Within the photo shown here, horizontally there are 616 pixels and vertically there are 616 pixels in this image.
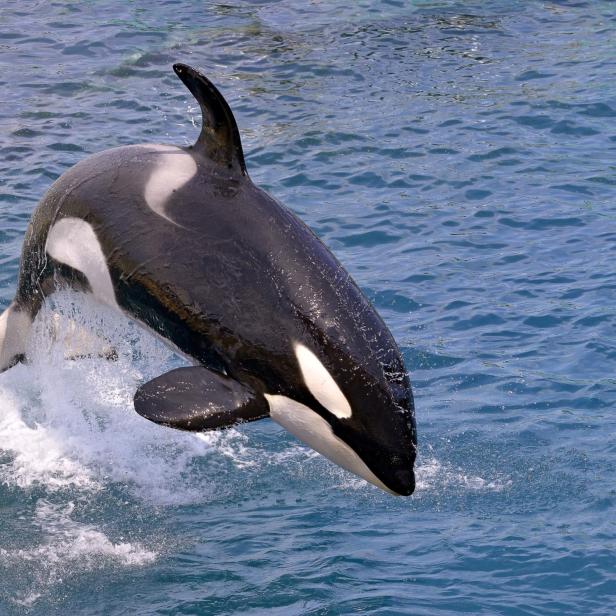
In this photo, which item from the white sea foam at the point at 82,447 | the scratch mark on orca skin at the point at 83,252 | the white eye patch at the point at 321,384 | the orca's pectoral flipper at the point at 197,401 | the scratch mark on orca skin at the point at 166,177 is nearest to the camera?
the orca's pectoral flipper at the point at 197,401

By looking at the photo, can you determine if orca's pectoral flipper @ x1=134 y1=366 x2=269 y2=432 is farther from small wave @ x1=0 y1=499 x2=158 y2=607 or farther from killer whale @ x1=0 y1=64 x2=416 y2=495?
small wave @ x1=0 y1=499 x2=158 y2=607

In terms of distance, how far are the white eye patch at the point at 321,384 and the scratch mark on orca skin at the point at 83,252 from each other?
156 cm

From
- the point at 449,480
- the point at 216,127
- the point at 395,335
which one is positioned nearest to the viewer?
the point at 216,127

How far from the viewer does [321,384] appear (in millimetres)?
7090

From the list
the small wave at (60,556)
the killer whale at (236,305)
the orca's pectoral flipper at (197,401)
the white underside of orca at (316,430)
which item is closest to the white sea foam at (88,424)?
the small wave at (60,556)

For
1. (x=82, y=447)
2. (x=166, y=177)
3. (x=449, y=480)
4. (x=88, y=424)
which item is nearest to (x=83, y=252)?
(x=166, y=177)

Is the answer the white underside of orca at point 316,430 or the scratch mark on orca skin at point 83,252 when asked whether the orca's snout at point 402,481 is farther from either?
the scratch mark on orca skin at point 83,252

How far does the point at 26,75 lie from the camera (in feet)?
66.4

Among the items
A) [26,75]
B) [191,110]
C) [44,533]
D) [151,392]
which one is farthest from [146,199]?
[26,75]

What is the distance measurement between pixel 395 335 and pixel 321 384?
201 inches

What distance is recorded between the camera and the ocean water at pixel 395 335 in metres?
8.48

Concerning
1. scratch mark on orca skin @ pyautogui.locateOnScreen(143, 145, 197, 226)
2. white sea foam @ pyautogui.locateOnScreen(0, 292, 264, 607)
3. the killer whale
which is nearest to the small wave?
white sea foam @ pyautogui.locateOnScreen(0, 292, 264, 607)

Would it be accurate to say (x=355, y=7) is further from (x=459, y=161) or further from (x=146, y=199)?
(x=146, y=199)

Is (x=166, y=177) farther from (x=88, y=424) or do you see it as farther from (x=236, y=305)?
(x=88, y=424)
